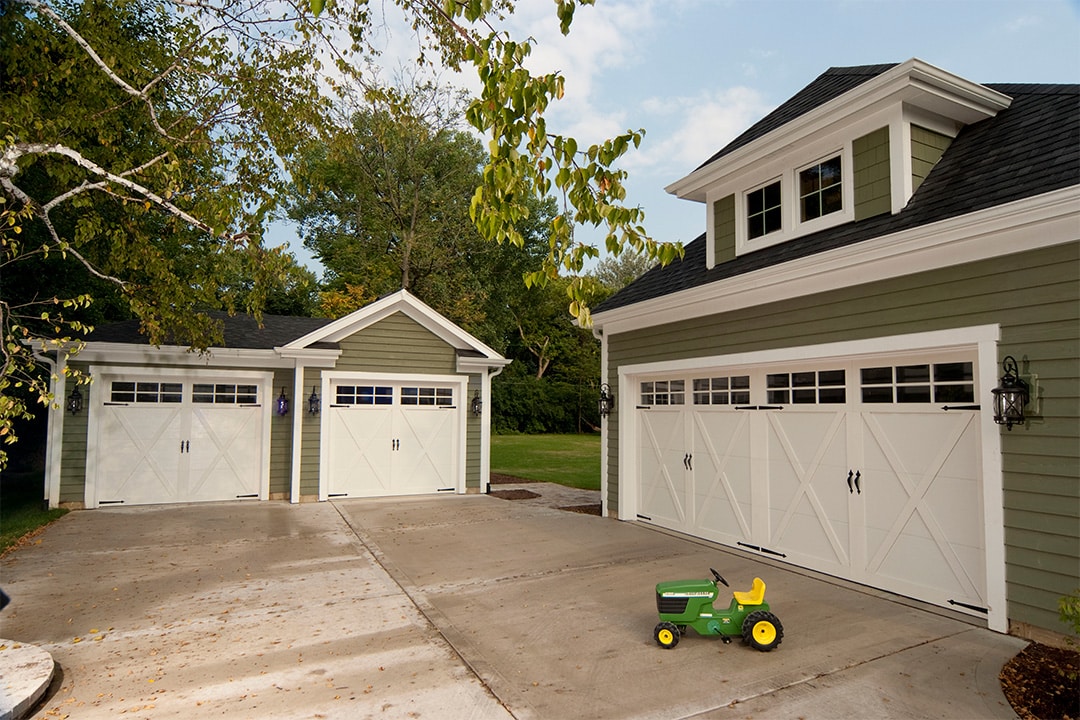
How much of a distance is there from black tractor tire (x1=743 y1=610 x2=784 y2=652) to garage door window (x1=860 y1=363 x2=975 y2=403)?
8.08ft

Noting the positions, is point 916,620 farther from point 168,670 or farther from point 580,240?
point 168,670

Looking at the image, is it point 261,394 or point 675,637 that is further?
point 261,394

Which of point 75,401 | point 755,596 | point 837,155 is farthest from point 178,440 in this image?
point 837,155

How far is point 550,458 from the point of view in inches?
755

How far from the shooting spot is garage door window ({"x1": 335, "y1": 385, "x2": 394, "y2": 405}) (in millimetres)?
11125

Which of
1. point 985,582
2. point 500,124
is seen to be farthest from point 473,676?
point 985,582

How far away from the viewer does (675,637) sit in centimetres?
423

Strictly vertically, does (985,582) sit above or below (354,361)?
below

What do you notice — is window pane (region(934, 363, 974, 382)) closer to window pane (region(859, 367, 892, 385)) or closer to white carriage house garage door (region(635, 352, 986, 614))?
white carriage house garage door (region(635, 352, 986, 614))

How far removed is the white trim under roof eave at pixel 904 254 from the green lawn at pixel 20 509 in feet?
28.9

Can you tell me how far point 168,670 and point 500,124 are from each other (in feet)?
13.1

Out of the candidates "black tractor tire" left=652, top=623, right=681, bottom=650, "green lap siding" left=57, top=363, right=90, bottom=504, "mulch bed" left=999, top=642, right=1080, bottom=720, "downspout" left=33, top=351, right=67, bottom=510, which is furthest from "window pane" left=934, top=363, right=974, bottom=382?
"downspout" left=33, top=351, right=67, bottom=510

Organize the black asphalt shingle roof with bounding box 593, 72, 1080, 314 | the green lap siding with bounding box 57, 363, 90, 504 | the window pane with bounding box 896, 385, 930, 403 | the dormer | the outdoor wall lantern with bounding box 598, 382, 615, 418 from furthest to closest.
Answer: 1. the green lap siding with bounding box 57, 363, 90, 504
2. the outdoor wall lantern with bounding box 598, 382, 615, 418
3. the dormer
4. the window pane with bounding box 896, 385, 930, 403
5. the black asphalt shingle roof with bounding box 593, 72, 1080, 314

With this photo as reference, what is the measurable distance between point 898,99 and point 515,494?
29.2ft
